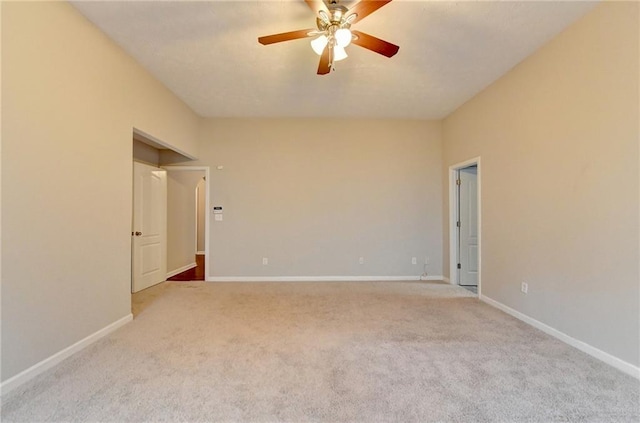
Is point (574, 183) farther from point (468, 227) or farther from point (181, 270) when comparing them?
point (181, 270)

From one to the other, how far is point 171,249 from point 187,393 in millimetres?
4360

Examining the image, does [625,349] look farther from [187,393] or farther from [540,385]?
[187,393]

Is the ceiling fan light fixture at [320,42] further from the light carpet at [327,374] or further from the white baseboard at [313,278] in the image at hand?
the white baseboard at [313,278]

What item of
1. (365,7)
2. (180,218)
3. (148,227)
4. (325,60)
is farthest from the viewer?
(180,218)

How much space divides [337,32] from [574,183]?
2.47 m

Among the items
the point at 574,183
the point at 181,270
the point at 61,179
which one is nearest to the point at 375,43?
the point at 574,183

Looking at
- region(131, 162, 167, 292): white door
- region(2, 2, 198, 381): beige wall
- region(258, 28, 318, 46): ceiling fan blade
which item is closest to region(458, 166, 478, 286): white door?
region(258, 28, 318, 46): ceiling fan blade

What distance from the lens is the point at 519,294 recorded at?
3.32 metres

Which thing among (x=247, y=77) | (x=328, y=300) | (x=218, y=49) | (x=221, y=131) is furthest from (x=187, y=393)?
(x=221, y=131)

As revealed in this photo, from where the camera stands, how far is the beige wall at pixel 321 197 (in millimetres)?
5234

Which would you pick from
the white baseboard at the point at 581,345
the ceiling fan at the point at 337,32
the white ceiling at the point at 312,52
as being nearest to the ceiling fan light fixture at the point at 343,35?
the ceiling fan at the point at 337,32

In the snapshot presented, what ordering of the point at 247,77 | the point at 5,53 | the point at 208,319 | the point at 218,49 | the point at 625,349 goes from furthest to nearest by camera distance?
the point at 247,77, the point at 208,319, the point at 218,49, the point at 625,349, the point at 5,53

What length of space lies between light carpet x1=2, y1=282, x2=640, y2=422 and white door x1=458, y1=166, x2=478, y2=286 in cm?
150

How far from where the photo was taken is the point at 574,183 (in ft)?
8.61
